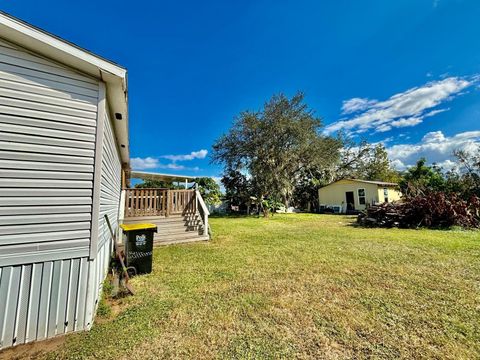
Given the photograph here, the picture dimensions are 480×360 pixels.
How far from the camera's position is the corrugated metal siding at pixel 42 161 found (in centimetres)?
223

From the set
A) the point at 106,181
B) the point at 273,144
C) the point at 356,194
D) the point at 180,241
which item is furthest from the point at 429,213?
the point at 106,181

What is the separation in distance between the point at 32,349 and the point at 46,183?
1702 millimetres

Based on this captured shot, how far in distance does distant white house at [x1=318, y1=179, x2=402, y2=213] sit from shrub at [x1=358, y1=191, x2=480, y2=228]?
24.7 feet

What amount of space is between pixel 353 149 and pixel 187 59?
85.4 ft

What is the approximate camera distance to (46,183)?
7.83 ft

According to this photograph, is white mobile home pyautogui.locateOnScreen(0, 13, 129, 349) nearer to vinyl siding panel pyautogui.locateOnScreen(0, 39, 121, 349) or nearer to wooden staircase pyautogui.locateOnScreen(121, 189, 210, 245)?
vinyl siding panel pyautogui.locateOnScreen(0, 39, 121, 349)

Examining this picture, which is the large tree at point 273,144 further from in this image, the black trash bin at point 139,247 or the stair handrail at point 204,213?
the black trash bin at point 139,247

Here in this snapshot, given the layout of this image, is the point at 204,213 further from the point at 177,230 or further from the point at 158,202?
the point at 158,202

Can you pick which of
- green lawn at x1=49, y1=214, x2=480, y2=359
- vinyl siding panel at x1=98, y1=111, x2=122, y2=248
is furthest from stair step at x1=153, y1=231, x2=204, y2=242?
vinyl siding panel at x1=98, y1=111, x2=122, y2=248

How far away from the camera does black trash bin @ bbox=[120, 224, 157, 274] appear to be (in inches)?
163

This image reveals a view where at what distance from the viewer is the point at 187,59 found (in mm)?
13250

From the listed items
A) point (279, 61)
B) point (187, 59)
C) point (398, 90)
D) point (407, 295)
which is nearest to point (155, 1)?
point (187, 59)

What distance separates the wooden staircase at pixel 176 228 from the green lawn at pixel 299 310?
1956 millimetres

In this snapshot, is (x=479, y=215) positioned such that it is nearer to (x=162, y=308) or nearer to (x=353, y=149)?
(x=162, y=308)
